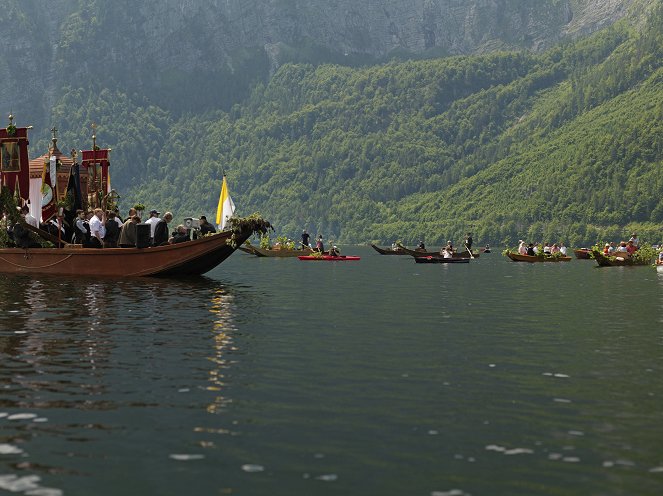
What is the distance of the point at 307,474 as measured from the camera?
44.1 feet

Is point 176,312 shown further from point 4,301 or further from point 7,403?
point 7,403

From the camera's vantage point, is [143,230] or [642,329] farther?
[143,230]

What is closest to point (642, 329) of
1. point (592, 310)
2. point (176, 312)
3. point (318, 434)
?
point (592, 310)

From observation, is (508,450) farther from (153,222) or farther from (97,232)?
(97,232)

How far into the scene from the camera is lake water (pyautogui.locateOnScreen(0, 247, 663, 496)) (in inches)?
527

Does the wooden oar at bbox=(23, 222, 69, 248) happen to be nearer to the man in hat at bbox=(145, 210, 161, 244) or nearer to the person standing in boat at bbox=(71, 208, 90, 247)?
the person standing in boat at bbox=(71, 208, 90, 247)

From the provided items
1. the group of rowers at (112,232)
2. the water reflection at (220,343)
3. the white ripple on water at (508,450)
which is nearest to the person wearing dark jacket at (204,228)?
the group of rowers at (112,232)

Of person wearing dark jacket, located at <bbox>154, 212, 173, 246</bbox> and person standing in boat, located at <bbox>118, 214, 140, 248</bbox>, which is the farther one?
person wearing dark jacket, located at <bbox>154, 212, 173, 246</bbox>

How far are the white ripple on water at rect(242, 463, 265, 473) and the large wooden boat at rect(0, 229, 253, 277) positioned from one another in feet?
135

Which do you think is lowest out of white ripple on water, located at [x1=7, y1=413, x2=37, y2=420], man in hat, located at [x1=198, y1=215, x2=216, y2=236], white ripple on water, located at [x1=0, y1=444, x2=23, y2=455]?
white ripple on water, located at [x1=0, y1=444, x2=23, y2=455]

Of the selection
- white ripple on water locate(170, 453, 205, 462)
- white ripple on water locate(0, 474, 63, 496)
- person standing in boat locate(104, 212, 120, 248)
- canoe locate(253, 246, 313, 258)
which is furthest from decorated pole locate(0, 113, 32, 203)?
canoe locate(253, 246, 313, 258)

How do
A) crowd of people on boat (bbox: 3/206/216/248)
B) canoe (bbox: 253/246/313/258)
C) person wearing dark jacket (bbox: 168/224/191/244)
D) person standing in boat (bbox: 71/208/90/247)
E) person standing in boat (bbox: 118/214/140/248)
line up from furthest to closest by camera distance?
canoe (bbox: 253/246/313/258) < person wearing dark jacket (bbox: 168/224/191/244) < person standing in boat (bbox: 71/208/90/247) < crowd of people on boat (bbox: 3/206/216/248) < person standing in boat (bbox: 118/214/140/248)

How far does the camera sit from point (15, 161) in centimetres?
6262

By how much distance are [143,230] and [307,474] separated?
41841mm
